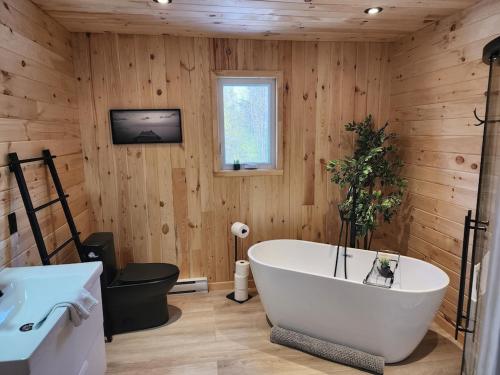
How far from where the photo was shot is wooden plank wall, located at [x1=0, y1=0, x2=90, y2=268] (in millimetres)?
1738

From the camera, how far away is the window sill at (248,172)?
9.69 ft

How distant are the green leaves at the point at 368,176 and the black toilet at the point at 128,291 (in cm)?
162

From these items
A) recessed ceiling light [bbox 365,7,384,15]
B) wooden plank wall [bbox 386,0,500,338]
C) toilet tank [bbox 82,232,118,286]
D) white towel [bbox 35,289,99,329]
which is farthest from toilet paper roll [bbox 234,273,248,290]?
recessed ceiling light [bbox 365,7,384,15]

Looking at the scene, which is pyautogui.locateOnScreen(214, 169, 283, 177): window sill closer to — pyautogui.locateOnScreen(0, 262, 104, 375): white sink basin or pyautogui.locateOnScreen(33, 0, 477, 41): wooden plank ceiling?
pyautogui.locateOnScreen(33, 0, 477, 41): wooden plank ceiling

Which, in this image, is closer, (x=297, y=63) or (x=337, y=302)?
(x=337, y=302)

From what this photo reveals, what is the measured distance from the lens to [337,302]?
2.12 meters

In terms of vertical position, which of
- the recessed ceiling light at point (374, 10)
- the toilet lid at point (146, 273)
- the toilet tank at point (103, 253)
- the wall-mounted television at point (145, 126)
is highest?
the recessed ceiling light at point (374, 10)

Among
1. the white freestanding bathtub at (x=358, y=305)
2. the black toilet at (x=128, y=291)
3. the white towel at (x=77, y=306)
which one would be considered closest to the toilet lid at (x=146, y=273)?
the black toilet at (x=128, y=291)

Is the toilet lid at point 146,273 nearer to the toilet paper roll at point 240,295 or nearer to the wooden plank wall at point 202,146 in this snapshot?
the wooden plank wall at point 202,146

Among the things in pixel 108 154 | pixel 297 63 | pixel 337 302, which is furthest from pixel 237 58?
pixel 337 302

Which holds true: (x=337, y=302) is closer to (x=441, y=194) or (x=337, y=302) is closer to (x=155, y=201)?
(x=441, y=194)

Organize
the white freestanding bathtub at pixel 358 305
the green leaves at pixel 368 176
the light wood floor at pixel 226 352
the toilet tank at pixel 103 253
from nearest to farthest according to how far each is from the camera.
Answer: the white freestanding bathtub at pixel 358 305 < the light wood floor at pixel 226 352 < the toilet tank at pixel 103 253 < the green leaves at pixel 368 176

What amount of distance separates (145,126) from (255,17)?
1.27m

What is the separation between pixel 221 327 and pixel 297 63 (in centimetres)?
238
